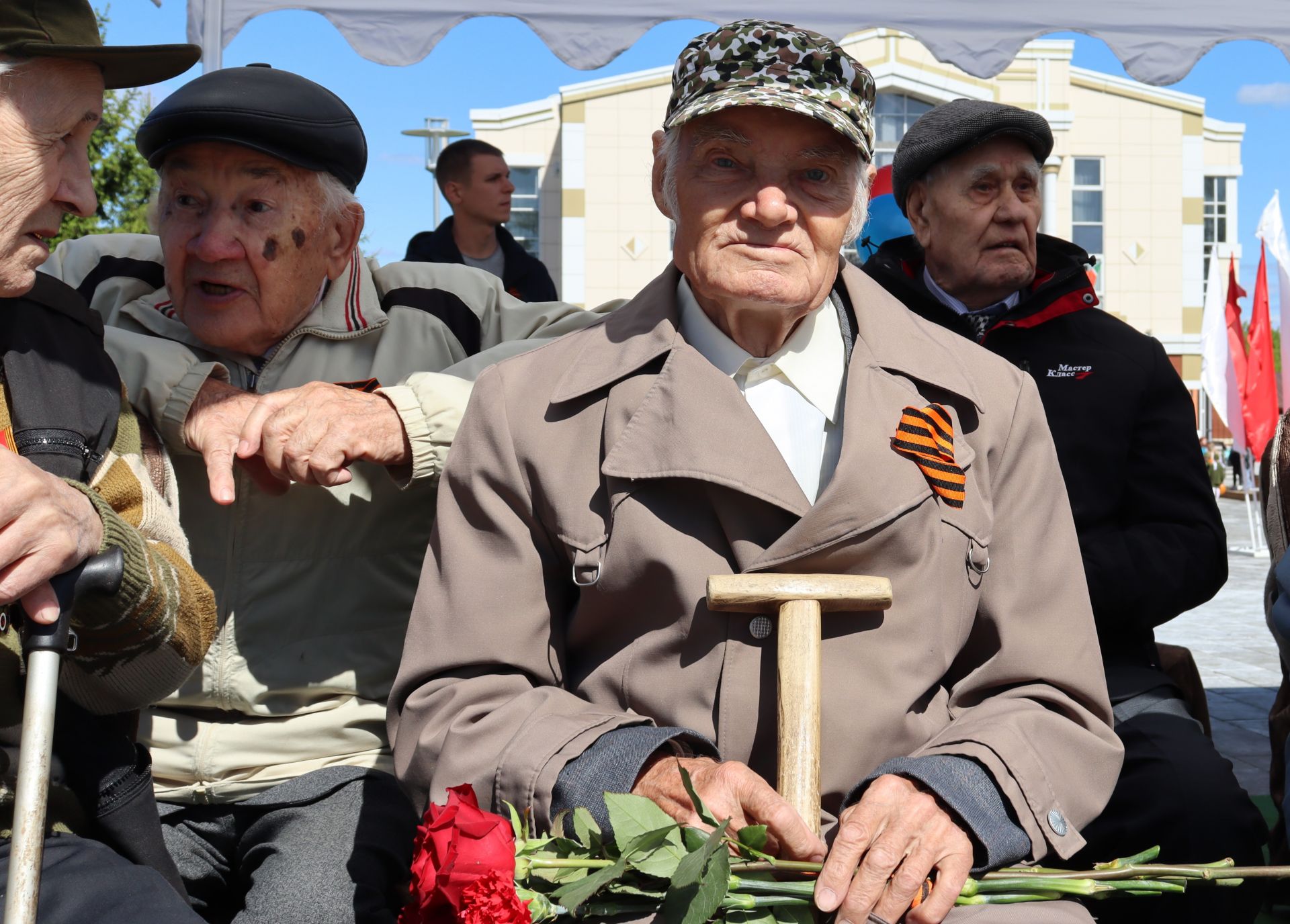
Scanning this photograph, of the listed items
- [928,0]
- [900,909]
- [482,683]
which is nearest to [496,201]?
[928,0]

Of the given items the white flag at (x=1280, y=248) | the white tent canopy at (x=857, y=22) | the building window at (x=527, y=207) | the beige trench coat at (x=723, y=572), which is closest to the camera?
the beige trench coat at (x=723, y=572)

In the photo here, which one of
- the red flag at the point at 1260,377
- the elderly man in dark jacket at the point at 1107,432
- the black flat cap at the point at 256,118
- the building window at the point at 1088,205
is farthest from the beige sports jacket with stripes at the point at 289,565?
the building window at the point at 1088,205

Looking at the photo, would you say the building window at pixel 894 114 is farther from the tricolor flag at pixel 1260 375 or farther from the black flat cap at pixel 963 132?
the black flat cap at pixel 963 132

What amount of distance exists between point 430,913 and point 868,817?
0.65m

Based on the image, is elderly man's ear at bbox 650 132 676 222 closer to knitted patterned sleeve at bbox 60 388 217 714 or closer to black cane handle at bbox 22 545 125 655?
knitted patterned sleeve at bbox 60 388 217 714

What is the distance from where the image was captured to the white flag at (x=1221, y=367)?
12688 mm

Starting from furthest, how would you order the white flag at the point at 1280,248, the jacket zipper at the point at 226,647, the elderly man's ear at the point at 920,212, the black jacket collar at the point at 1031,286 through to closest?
the white flag at the point at 1280,248
the elderly man's ear at the point at 920,212
the black jacket collar at the point at 1031,286
the jacket zipper at the point at 226,647

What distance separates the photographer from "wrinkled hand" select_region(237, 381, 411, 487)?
7.55ft

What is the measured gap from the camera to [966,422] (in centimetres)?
230

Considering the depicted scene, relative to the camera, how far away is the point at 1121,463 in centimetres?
330

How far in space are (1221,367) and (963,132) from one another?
10.3m

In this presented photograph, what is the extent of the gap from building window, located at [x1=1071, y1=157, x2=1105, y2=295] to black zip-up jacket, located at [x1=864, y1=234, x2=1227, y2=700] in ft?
89.7

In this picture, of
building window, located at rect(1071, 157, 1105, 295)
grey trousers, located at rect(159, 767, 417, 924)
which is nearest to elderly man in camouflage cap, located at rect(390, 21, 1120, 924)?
grey trousers, located at rect(159, 767, 417, 924)

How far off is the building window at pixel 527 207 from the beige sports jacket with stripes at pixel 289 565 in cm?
2491
